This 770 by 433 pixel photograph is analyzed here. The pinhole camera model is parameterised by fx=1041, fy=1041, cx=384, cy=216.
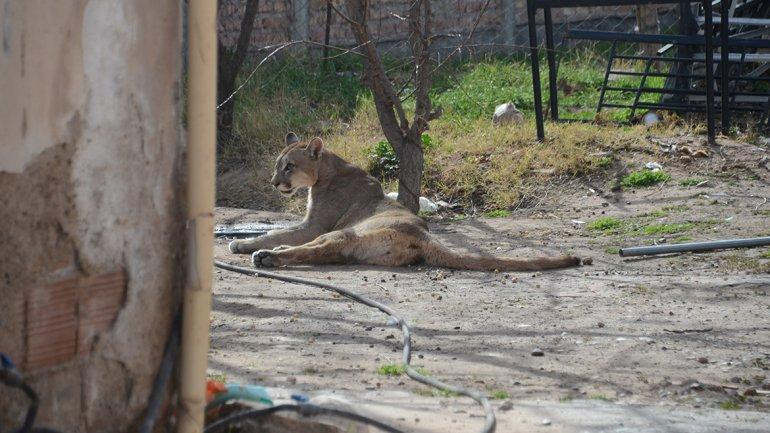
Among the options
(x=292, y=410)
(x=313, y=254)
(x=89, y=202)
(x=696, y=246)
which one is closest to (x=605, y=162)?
(x=696, y=246)

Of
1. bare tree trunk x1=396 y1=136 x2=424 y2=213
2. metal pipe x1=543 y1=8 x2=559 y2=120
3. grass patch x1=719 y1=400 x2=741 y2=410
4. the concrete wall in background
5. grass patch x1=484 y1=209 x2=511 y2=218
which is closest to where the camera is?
the concrete wall in background

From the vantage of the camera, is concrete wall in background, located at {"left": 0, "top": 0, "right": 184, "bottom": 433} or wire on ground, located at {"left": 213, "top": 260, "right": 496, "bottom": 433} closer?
concrete wall in background, located at {"left": 0, "top": 0, "right": 184, "bottom": 433}

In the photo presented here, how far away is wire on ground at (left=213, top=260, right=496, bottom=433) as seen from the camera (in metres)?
3.58

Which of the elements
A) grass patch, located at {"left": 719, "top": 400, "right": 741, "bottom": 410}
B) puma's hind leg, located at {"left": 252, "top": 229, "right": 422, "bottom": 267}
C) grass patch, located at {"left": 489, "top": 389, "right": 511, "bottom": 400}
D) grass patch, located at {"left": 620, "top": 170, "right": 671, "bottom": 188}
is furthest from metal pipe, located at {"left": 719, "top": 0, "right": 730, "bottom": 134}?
grass patch, located at {"left": 489, "top": 389, "right": 511, "bottom": 400}

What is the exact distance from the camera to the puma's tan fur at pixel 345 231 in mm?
7566

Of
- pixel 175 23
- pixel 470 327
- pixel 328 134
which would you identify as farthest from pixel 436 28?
pixel 175 23

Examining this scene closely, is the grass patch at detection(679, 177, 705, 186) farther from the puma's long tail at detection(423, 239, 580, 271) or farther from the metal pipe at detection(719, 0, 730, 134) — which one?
the puma's long tail at detection(423, 239, 580, 271)

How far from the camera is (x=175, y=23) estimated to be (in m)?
2.87

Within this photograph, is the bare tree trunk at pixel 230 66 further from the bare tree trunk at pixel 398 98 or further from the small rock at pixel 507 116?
the small rock at pixel 507 116

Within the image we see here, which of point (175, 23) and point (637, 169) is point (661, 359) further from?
point (637, 169)

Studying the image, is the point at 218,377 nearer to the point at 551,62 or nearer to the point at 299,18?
the point at 551,62

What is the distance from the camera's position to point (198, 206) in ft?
9.51

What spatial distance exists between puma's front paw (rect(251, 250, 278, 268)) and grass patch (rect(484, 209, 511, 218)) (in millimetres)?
2558

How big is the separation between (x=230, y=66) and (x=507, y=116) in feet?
10.5
